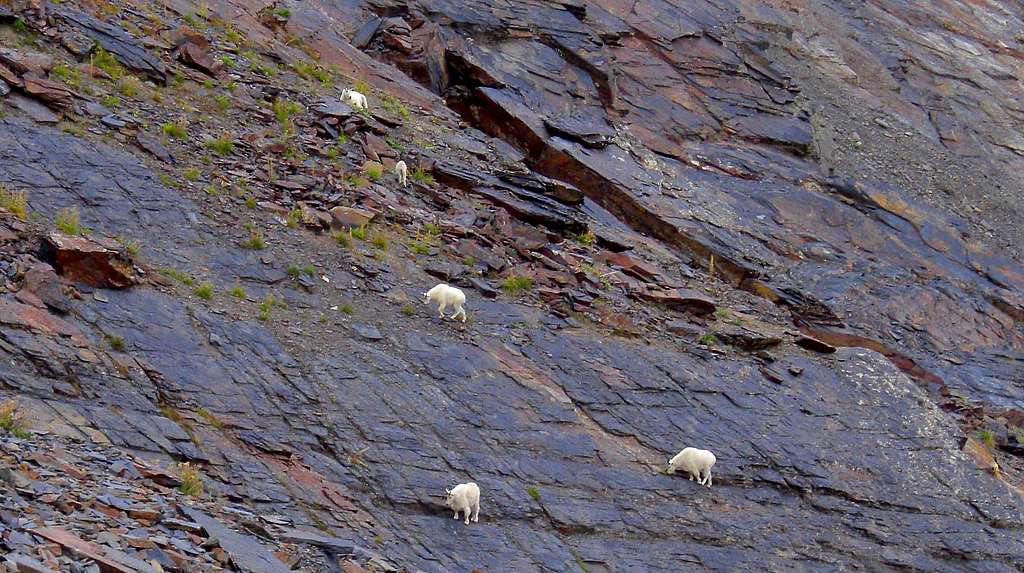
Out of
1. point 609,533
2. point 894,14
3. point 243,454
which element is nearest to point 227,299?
point 243,454

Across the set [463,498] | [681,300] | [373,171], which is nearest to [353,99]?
[373,171]

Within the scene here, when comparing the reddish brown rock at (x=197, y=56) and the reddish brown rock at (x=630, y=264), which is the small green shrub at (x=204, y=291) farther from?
the reddish brown rock at (x=630, y=264)

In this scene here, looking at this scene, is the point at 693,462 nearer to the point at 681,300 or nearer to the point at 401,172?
the point at 681,300

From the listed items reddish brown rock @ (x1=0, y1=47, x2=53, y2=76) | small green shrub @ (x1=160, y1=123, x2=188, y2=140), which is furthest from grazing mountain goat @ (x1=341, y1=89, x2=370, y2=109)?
reddish brown rock @ (x1=0, y1=47, x2=53, y2=76)

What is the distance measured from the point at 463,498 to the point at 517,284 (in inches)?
250

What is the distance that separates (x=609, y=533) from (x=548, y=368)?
133 inches

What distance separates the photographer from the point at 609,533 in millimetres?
16969

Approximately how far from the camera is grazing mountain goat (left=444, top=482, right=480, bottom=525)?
51.1 ft

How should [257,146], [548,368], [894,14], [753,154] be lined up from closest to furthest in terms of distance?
[548,368], [257,146], [753,154], [894,14]

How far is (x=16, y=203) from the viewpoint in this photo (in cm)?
1716

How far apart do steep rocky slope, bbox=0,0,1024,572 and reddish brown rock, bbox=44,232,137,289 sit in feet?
0.18

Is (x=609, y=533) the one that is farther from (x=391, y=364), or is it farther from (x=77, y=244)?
(x=77, y=244)

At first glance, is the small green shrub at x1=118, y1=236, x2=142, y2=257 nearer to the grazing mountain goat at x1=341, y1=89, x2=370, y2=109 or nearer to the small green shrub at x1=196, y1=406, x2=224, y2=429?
the small green shrub at x1=196, y1=406, x2=224, y2=429

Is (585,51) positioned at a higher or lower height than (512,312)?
higher
